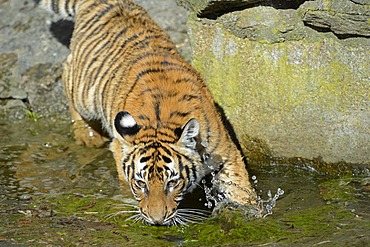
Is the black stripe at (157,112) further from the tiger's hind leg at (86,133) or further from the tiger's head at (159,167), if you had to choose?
the tiger's hind leg at (86,133)

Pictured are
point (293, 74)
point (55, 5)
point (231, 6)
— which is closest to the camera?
point (293, 74)

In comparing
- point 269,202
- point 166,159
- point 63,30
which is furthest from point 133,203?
point 63,30

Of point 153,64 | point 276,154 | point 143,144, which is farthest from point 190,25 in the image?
point 143,144

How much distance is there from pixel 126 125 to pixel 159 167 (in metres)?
0.34

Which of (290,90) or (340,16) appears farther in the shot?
(290,90)

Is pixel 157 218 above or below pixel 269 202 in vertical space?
below

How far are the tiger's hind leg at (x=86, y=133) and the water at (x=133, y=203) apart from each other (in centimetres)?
18

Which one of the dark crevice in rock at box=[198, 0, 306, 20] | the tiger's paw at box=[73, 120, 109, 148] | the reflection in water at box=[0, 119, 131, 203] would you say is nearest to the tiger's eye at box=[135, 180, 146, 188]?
the reflection in water at box=[0, 119, 131, 203]

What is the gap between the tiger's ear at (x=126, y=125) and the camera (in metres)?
4.68

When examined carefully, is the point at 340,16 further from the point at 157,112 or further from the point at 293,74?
the point at 157,112

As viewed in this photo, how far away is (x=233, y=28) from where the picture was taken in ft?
19.1

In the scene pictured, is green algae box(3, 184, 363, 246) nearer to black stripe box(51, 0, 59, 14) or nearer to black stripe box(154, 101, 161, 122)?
black stripe box(154, 101, 161, 122)

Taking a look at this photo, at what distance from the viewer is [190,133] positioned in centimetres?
Answer: 464

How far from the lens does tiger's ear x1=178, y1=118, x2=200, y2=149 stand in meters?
4.57
